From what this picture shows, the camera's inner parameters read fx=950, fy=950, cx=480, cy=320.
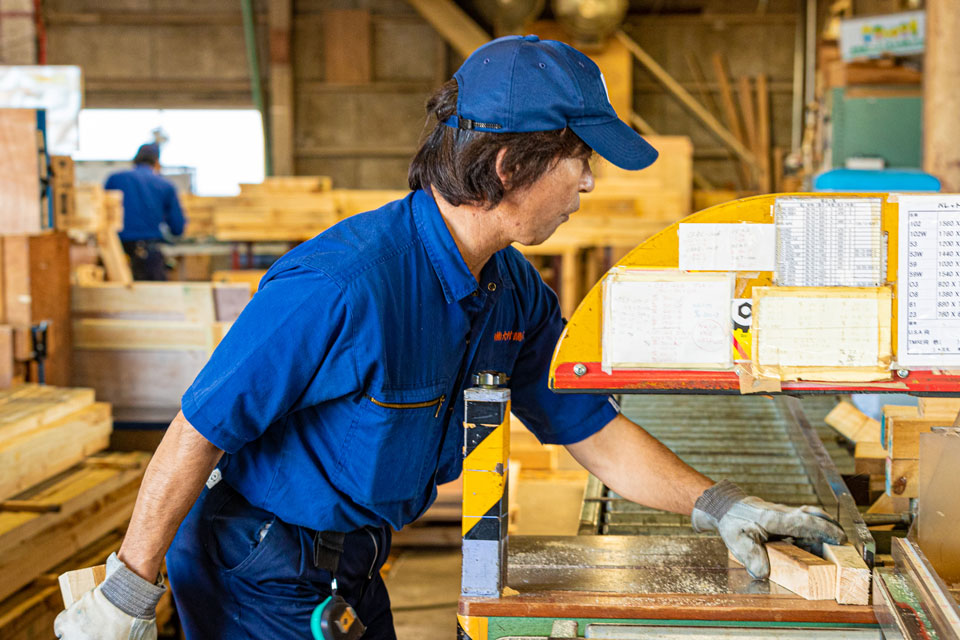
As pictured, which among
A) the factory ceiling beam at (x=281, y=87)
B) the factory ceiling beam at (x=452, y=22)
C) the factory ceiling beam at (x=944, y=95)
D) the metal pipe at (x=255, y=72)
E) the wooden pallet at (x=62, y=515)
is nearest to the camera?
the wooden pallet at (x=62, y=515)

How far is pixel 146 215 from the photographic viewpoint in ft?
24.1

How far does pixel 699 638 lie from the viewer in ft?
4.84

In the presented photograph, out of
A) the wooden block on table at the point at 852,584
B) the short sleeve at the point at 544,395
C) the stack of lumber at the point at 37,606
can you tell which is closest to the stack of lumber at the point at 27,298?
the stack of lumber at the point at 37,606

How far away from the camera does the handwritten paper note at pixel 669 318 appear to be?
1.54 meters

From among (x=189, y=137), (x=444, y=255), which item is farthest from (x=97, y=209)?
(x=189, y=137)

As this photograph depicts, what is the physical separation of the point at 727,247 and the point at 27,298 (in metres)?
2.90

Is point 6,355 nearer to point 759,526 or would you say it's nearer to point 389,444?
point 389,444

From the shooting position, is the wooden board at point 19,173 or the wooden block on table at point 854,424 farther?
the wooden board at point 19,173

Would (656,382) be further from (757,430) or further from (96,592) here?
(757,430)

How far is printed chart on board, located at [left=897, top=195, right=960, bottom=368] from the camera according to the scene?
149 centimetres

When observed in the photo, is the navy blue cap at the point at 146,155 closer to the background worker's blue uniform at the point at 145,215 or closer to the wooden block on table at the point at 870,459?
the background worker's blue uniform at the point at 145,215

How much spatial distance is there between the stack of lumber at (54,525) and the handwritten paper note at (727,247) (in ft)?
6.84

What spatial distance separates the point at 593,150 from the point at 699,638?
0.82 metres

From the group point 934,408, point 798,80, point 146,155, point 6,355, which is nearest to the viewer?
point 934,408
